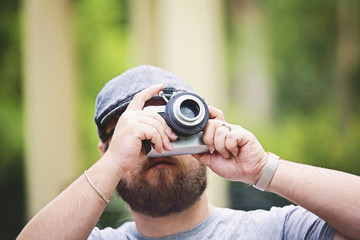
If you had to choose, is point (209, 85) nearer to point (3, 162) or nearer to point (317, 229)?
point (317, 229)

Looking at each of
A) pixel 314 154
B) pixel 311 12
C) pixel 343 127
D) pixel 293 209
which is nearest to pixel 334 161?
pixel 314 154

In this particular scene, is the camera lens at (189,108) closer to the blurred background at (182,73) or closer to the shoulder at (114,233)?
the shoulder at (114,233)

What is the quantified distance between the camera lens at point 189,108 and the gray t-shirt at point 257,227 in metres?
0.57

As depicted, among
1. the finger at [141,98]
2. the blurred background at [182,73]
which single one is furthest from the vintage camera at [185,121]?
the blurred background at [182,73]

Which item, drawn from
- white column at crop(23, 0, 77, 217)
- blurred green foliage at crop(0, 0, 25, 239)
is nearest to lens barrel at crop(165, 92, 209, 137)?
white column at crop(23, 0, 77, 217)

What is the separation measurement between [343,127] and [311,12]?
118 inches

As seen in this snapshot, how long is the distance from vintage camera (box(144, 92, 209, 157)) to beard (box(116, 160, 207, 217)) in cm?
23

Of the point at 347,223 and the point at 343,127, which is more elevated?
the point at 347,223

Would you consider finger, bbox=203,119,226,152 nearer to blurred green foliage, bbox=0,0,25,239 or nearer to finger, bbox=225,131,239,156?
finger, bbox=225,131,239,156

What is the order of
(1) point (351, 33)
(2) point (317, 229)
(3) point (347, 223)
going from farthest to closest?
(1) point (351, 33), (2) point (317, 229), (3) point (347, 223)

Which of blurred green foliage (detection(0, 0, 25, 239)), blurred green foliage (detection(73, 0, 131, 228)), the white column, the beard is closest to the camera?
the beard

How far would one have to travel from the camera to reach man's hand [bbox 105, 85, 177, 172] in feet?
5.73

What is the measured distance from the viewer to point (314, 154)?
289 inches

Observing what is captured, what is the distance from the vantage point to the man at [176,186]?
1.71 meters
